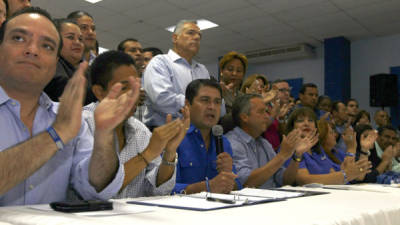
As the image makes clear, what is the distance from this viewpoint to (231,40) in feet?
24.9

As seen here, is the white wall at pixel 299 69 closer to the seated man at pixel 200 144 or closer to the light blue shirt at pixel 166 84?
the light blue shirt at pixel 166 84

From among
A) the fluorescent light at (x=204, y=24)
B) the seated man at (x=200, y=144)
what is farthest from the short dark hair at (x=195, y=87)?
the fluorescent light at (x=204, y=24)

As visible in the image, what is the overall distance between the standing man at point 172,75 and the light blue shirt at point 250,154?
43 centimetres

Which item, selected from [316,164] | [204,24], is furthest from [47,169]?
[204,24]

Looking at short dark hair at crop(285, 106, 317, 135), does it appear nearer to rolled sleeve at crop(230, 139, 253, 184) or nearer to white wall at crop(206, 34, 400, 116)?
rolled sleeve at crop(230, 139, 253, 184)

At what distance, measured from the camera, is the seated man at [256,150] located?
2152mm

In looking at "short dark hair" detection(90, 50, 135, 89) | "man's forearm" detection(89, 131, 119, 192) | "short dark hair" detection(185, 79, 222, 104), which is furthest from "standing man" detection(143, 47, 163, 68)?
"man's forearm" detection(89, 131, 119, 192)

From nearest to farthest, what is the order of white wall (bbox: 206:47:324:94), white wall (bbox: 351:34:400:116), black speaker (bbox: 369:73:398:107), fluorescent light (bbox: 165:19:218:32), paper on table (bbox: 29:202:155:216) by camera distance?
paper on table (bbox: 29:202:155:216), fluorescent light (bbox: 165:19:218:32), black speaker (bbox: 369:73:398:107), white wall (bbox: 351:34:400:116), white wall (bbox: 206:47:324:94)

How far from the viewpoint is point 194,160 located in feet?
6.54

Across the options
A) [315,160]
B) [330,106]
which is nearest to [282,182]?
[315,160]

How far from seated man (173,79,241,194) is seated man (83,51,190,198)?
0.23 meters

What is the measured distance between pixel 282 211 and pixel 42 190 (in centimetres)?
73

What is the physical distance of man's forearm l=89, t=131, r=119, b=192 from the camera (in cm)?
112

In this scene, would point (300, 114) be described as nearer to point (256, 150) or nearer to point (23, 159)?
point (256, 150)
